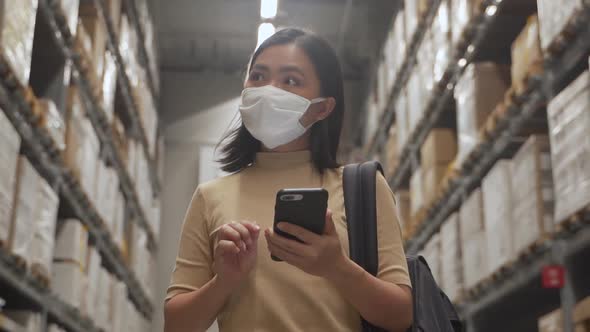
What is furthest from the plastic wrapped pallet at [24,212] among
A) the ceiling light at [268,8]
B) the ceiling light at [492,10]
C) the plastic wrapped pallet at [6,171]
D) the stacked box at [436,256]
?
the ceiling light at [268,8]

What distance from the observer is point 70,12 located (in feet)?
17.4

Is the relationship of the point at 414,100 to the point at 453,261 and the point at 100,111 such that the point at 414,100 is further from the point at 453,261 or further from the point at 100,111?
the point at 100,111

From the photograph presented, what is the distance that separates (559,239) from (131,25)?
17.1 feet

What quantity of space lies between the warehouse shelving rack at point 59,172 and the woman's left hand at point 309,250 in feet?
9.57

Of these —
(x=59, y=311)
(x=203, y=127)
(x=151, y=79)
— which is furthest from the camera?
(x=203, y=127)

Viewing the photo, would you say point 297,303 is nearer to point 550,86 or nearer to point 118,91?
point 550,86

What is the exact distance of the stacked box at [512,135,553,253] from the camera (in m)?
4.29

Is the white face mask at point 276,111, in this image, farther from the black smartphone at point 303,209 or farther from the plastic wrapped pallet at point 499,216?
the plastic wrapped pallet at point 499,216

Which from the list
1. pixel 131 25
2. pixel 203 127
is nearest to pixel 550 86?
pixel 131 25

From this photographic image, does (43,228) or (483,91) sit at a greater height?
(483,91)

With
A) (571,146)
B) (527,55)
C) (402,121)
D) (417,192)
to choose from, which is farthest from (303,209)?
(402,121)

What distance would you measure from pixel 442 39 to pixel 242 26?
14.4ft

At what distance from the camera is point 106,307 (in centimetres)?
704

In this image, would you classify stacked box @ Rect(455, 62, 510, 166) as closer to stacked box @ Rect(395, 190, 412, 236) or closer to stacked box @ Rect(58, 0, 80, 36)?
stacked box @ Rect(58, 0, 80, 36)
